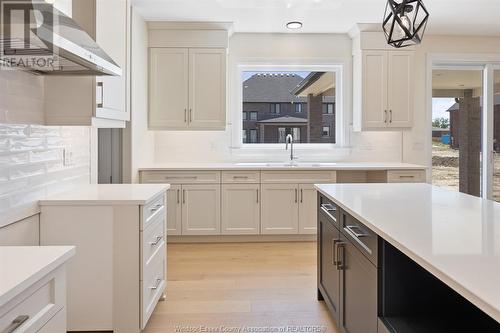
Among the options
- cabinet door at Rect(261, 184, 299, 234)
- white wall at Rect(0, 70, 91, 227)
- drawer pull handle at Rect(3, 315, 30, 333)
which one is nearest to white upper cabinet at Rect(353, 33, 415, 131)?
cabinet door at Rect(261, 184, 299, 234)

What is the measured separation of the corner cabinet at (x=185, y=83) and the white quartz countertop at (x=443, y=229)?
7.94 ft

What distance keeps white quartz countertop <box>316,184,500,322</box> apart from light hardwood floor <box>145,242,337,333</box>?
0.88 meters

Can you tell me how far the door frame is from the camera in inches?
195

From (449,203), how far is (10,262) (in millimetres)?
1910

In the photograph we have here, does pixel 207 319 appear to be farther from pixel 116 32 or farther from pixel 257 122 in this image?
pixel 257 122

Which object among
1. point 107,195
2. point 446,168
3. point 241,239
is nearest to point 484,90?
point 446,168

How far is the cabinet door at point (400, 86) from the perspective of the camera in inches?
182

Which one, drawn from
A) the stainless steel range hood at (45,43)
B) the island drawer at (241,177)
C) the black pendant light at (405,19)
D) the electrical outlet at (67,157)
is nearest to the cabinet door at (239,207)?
the island drawer at (241,177)

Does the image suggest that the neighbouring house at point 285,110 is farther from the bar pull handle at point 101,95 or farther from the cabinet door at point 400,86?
the bar pull handle at point 101,95

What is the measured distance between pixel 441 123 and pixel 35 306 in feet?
17.1

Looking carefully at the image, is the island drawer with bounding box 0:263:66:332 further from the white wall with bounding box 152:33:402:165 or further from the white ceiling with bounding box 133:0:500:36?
the white wall with bounding box 152:33:402:165

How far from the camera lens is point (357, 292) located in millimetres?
1801

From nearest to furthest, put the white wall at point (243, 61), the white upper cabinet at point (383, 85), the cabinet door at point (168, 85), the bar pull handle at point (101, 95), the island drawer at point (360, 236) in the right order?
the island drawer at point (360, 236) → the bar pull handle at point (101, 95) → the cabinet door at point (168, 85) → the white upper cabinet at point (383, 85) → the white wall at point (243, 61)

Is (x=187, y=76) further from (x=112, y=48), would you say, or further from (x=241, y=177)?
(x=112, y=48)
